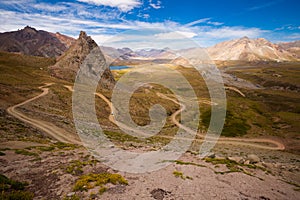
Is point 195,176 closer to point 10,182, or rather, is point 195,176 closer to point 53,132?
point 10,182

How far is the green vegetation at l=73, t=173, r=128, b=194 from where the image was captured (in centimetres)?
1578

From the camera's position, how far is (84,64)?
12262 cm

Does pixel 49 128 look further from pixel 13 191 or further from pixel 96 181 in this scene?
pixel 13 191

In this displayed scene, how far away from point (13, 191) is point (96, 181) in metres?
6.19

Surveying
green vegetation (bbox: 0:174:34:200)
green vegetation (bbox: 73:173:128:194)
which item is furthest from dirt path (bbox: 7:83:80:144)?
green vegetation (bbox: 0:174:34:200)

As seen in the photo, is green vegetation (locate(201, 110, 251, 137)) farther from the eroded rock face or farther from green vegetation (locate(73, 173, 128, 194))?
green vegetation (locate(73, 173, 128, 194))

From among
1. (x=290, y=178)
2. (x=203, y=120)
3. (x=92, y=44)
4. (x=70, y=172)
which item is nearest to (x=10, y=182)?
(x=70, y=172)

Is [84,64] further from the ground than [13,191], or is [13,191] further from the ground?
[84,64]

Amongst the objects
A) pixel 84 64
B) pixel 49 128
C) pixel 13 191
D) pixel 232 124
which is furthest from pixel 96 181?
pixel 84 64

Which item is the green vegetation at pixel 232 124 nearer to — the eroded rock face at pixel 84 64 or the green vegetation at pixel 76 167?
the eroded rock face at pixel 84 64

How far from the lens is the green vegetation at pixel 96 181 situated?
621 inches

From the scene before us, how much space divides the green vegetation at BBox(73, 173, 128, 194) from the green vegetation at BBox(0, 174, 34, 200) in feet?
11.3

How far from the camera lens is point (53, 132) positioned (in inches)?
1554

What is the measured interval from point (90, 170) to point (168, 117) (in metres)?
77.5
